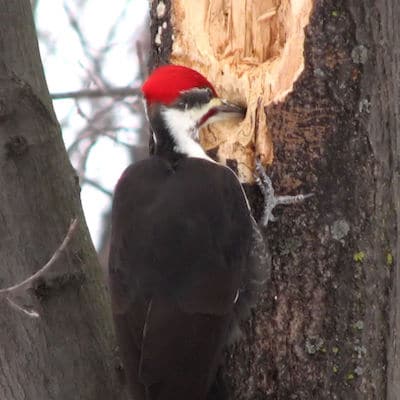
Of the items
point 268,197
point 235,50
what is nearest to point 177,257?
point 268,197

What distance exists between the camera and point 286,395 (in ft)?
8.88

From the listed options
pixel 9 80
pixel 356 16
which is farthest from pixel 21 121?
pixel 356 16

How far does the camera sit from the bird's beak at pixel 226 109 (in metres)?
2.99

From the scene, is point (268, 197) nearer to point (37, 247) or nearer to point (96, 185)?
point (37, 247)

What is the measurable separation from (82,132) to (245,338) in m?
3.38

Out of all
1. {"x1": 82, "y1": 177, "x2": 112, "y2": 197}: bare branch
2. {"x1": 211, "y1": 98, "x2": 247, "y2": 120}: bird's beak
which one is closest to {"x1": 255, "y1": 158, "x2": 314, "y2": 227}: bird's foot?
{"x1": 211, "y1": 98, "x2": 247, "y2": 120}: bird's beak

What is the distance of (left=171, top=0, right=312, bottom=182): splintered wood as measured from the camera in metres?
2.97

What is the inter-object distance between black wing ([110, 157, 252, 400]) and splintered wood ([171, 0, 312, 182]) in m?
0.17

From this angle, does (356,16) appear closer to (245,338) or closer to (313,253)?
(313,253)

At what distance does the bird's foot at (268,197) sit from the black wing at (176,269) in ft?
0.21

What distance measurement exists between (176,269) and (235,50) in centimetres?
Result: 83

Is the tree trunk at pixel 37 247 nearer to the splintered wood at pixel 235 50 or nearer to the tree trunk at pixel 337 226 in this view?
A: the tree trunk at pixel 337 226

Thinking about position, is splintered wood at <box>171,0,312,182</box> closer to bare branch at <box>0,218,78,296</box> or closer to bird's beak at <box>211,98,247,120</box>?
bird's beak at <box>211,98,247,120</box>

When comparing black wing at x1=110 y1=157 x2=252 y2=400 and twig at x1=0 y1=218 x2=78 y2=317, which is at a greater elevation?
twig at x1=0 y1=218 x2=78 y2=317
